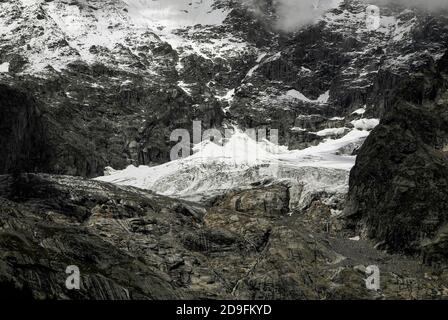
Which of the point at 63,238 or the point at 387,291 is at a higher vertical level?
the point at 63,238

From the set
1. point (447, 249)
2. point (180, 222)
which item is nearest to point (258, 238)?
point (180, 222)

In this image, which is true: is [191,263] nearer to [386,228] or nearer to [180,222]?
[180,222]
